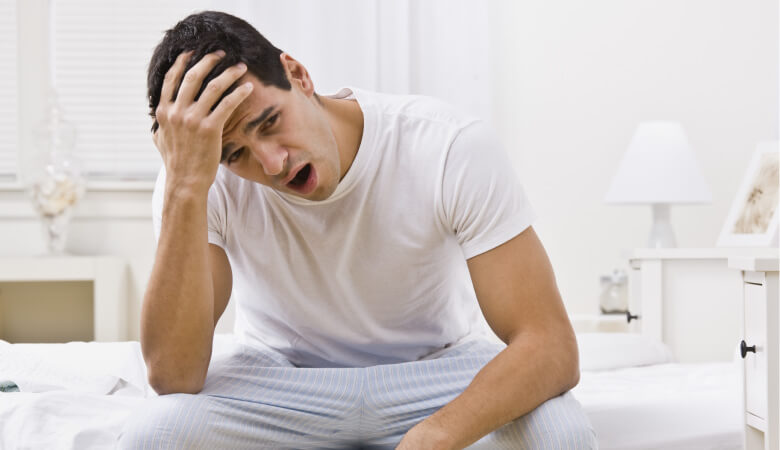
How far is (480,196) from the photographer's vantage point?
116 centimetres

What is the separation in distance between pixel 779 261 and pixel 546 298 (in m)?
0.31

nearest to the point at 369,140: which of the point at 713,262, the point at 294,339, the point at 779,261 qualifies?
the point at 294,339

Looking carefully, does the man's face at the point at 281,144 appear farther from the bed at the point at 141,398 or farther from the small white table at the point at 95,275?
the small white table at the point at 95,275

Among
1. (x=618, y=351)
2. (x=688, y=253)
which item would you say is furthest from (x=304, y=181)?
(x=688, y=253)

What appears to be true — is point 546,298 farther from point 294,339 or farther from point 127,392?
point 127,392

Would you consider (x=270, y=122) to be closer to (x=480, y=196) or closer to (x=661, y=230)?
(x=480, y=196)

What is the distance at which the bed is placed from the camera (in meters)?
1.07

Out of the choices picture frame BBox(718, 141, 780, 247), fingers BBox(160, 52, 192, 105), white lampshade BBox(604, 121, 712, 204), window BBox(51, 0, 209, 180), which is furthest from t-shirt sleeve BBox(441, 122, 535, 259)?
window BBox(51, 0, 209, 180)

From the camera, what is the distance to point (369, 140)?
1239 mm

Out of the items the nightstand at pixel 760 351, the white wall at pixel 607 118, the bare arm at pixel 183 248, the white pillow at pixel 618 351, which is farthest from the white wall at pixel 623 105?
the bare arm at pixel 183 248

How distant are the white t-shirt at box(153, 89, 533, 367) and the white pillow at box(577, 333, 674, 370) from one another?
54 cm

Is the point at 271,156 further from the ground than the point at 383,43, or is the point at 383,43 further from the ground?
the point at 383,43

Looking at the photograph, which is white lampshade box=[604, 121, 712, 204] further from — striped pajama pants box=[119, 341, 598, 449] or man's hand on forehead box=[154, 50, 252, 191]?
man's hand on forehead box=[154, 50, 252, 191]

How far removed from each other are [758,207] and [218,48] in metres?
1.76
